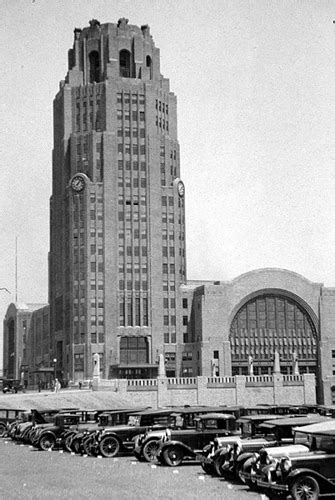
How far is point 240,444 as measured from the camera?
29000 millimetres

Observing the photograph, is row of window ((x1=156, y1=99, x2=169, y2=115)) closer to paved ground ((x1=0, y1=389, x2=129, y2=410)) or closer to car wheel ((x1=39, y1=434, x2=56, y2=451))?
paved ground ((x1=0, y1=389, x2=129, y2=410))

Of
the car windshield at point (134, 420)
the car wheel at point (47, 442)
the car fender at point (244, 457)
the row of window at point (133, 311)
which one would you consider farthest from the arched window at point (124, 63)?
the car fender at point (244, 457)

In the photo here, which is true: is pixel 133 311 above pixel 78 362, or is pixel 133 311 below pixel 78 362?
above

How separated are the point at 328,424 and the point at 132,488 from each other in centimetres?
675

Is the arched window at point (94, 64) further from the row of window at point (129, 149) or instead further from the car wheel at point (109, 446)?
the car wheel at point (109, 446)

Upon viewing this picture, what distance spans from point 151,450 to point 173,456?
6.15ft

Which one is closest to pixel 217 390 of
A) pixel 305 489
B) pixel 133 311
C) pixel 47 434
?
pixel 133 311

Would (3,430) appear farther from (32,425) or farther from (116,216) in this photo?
(116,216)

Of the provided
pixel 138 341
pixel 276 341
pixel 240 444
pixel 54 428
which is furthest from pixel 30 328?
pixel 240 444

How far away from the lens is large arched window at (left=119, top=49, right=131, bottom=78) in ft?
419

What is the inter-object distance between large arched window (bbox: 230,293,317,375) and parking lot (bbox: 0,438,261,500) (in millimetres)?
83873

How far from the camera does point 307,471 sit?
23.2 m

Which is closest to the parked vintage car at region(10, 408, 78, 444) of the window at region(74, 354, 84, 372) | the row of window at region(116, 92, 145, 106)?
the window at region(74, 354, 84, 372)

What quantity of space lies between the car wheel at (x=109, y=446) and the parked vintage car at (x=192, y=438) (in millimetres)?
3123
